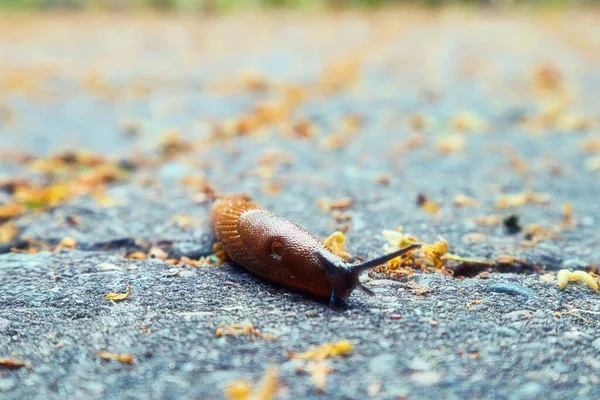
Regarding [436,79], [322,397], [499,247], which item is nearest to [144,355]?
[322,397]

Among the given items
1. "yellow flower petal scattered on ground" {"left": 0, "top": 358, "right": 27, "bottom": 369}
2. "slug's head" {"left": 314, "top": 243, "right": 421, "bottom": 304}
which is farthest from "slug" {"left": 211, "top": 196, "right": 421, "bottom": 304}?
"yellow flower petal scattered on ground" {"left": 0, "top": 358, "right": 27, "bottom": 369}

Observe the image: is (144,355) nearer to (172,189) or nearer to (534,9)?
(172,189)

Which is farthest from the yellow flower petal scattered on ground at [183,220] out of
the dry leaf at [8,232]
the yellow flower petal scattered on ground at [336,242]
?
the yellow flower petal scattered on ground at [336,242]

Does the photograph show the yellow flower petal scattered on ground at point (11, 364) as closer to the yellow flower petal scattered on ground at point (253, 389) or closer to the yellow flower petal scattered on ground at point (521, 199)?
the yellow flower petal scattered on ground at point (253, 389)

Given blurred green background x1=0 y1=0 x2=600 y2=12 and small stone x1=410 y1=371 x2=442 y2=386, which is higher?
blurred green background x1=0 y1=0 x2=600 y2=12

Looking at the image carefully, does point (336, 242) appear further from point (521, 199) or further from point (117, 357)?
point (521, 199)

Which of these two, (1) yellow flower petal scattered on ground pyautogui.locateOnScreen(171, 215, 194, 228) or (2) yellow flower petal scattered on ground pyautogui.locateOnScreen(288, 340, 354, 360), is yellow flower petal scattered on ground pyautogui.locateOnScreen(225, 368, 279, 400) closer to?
(2) yellow flower petal scattered on ground pyautogui.locateOnScreen(288, 340, 354, 360)

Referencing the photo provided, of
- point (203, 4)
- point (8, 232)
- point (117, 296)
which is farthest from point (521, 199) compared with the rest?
point (203, 4)

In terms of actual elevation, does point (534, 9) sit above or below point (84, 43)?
above
